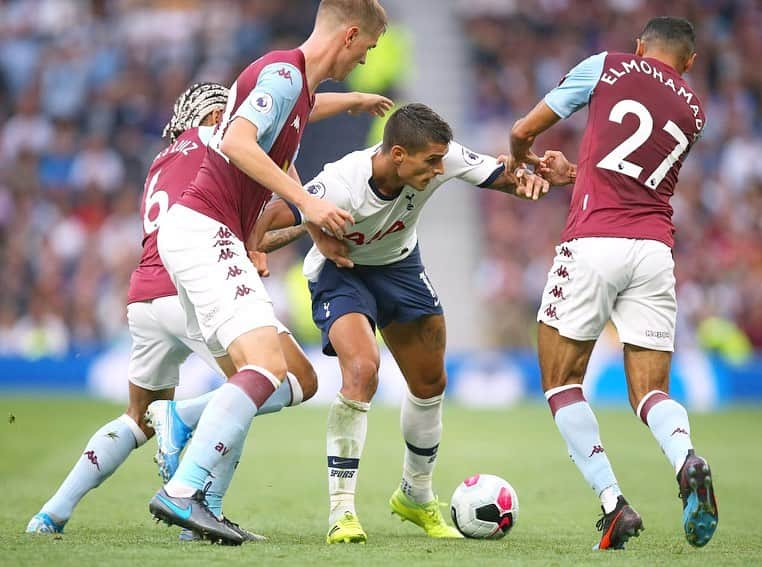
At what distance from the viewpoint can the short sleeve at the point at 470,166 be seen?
646 centimetres

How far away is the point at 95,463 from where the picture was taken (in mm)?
6219

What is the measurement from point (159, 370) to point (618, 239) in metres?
2.47

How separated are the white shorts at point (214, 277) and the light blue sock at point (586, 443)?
158 cm

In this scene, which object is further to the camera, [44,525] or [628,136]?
[44,525]

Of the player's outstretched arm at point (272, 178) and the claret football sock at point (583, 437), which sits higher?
the player's outstretched arm at point (272, 178)

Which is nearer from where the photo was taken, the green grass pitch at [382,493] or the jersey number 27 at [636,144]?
the green grass pitch at [382,493]

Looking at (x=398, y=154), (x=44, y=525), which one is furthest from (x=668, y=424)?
(x=44, y=525)

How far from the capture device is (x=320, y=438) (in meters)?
12.1

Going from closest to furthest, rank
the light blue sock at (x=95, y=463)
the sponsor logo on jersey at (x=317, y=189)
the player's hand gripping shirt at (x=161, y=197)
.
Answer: the light blue sock at (x=95, y=463)
the player's hand gripping shirt at (x=161, y=197)
the sponsor logo on jersey at (x=317, y=189)

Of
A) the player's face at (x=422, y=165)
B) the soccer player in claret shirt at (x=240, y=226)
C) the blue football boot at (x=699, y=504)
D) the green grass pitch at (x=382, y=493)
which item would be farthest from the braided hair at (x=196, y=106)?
the blue football boot at (x=699, y=504)

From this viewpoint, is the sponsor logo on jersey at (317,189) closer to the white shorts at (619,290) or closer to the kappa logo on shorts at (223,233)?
the kappa logo on shorts at (223,233)

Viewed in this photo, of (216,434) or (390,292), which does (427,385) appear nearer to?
(390,292)

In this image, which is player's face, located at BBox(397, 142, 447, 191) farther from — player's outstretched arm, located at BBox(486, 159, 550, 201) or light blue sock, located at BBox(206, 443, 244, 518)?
light blue sock, located at BBox(206, 443, 244, 518)

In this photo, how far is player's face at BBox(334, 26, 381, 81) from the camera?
569 centimetres
